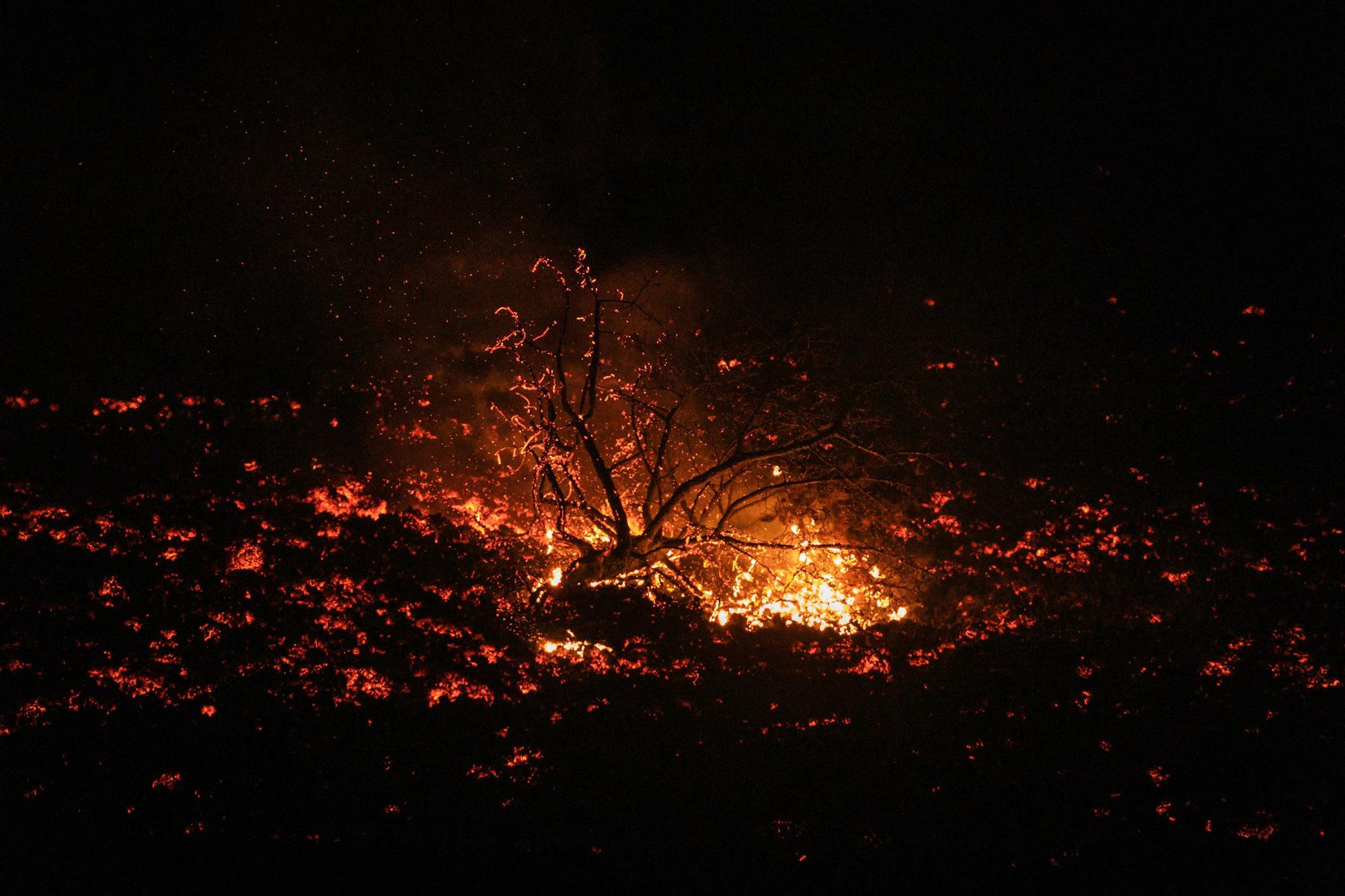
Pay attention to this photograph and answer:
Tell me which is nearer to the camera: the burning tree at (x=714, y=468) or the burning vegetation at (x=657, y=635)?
the burning vegetation at (x=657, y=635)

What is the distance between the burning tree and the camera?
567cm

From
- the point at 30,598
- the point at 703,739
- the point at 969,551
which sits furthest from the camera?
the point at 969,551

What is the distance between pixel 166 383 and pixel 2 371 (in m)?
1.39

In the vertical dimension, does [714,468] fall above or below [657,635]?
above

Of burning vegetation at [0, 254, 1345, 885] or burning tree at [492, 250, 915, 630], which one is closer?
burning vegetation at [0, 254, 1345, 885]

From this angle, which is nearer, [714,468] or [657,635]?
[657,635]

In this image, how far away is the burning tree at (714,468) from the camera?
5668mm

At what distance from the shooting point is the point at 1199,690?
516cm

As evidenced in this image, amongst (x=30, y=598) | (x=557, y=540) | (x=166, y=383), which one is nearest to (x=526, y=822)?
(x=557, y=540)

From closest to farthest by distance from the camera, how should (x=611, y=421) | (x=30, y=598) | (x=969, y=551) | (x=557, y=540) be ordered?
(x=30, y=598)
(x=557, y=540)
(x=969, y=551)
(x=611, y=421)

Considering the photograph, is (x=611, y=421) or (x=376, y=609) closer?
(x=376, y=609)

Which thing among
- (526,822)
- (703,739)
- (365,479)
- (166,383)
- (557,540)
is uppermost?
(166,383)

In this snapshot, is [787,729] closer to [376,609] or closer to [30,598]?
[376,609]

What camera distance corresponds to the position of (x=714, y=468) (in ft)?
18.0
